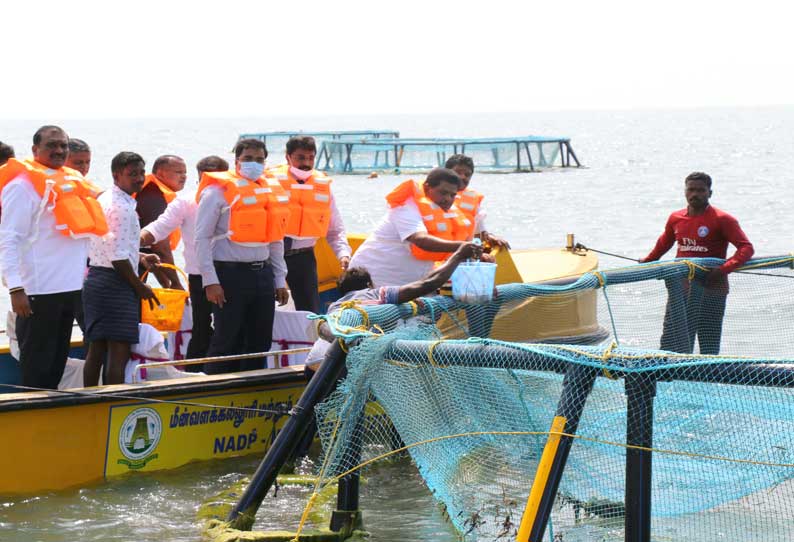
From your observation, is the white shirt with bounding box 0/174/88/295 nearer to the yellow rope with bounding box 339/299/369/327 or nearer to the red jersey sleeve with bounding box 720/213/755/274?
the yellow rope with bounding box 339/299/369/327

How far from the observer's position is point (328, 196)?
31.3 ft

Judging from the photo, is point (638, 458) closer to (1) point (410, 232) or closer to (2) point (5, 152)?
(1) point (410, 232)

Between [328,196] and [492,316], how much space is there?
107 inches

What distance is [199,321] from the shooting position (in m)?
8.93

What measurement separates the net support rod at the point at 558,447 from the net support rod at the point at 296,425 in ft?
4.45

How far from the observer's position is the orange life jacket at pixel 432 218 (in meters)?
8.15

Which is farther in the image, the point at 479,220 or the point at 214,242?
the point at 479,220

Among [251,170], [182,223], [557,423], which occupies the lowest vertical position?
[557,423]

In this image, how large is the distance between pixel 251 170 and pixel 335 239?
5.09 feet

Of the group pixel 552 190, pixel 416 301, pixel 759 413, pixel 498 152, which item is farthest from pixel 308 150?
pixel 498 152

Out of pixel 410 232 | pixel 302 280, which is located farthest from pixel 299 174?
pixel 410 232

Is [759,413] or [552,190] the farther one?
[552,190]

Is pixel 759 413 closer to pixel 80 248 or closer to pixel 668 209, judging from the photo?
pixel 80 248

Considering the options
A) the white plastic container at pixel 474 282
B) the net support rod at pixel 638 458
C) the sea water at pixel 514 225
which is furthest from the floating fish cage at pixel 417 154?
the net support rod at pixel 638 458
